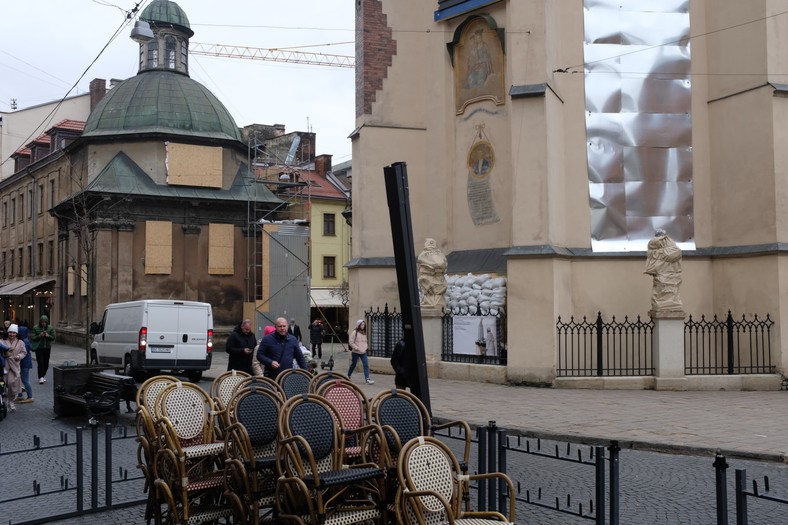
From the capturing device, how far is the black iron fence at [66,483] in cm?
743

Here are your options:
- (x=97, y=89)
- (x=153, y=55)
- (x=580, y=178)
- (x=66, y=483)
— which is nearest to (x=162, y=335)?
(x=580, y=178)

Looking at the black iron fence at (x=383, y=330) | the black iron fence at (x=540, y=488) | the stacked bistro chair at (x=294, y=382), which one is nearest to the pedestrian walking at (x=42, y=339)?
the black iron fence at (x=383, y=330)

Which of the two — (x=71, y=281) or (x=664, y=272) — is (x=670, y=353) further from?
(x=71, y=281)

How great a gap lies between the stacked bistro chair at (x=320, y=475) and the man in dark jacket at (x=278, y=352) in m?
5.99

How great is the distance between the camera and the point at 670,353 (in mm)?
18047

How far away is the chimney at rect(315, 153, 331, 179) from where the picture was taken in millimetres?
58188

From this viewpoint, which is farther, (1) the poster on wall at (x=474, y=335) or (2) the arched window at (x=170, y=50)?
(2) the arched window at (x=170, y=50)

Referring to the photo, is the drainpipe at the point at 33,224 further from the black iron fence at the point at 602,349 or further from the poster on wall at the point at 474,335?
the black iron fence at the point at 602,349

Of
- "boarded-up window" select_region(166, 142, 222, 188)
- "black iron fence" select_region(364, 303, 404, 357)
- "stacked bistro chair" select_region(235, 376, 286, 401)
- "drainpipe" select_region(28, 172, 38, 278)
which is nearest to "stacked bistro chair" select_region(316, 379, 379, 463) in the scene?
"stacked bistro chair" select_region(235, 376, 286, 401)

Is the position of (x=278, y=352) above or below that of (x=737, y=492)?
above

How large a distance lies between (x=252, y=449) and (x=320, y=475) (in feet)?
2.11

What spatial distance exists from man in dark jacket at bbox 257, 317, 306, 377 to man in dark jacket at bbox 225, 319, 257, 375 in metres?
1.84

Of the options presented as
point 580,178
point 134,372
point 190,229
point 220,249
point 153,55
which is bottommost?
point 134,372

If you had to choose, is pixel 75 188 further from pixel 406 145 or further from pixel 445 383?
pixel 445 383
